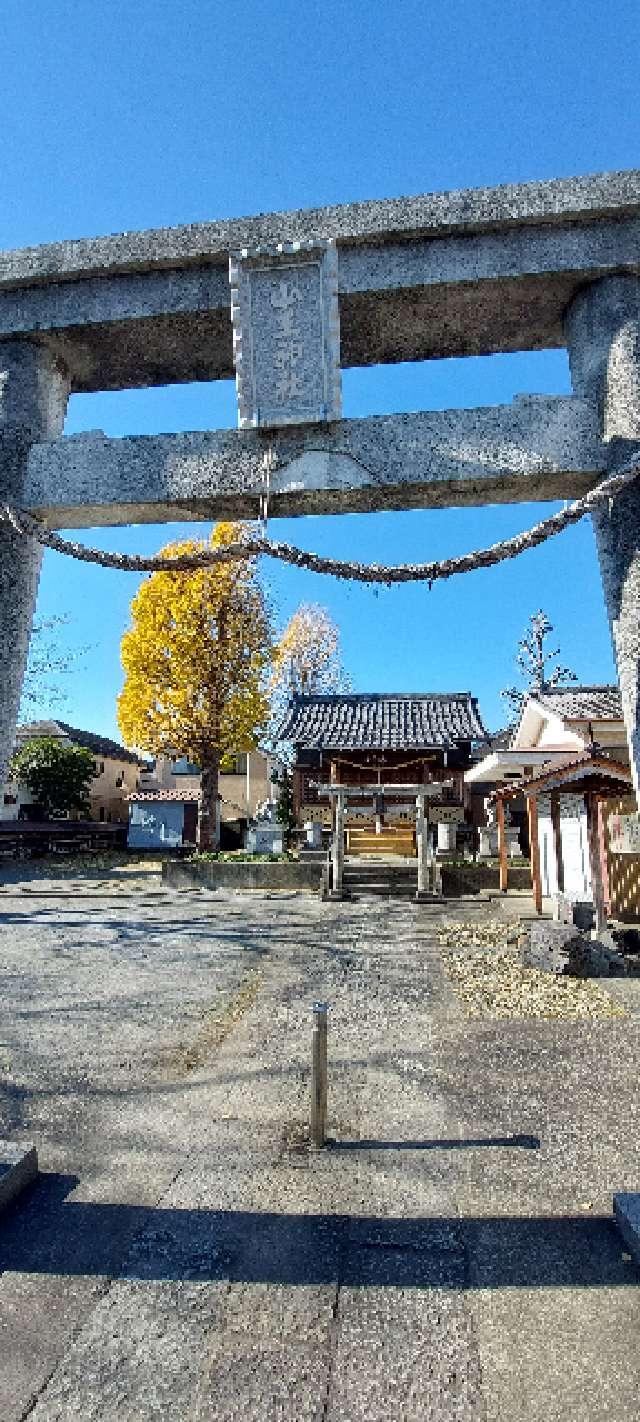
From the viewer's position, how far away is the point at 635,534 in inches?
143

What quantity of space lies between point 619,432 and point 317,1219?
13.8 feet

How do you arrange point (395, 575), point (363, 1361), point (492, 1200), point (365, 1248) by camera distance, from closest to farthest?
point (363, 1361) → point (365, 1248) → point (492, 1200) → point (395, 575)

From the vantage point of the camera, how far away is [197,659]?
2452cm

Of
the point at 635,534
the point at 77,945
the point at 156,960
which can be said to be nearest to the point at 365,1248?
the point at 635,534

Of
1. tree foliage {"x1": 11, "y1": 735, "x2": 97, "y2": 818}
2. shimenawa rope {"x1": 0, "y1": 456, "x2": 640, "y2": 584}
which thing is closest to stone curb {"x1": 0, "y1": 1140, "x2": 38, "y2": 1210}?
shimenawa rope {"x1": 0, "y1": 456, "x2": 640, "y2": 584}

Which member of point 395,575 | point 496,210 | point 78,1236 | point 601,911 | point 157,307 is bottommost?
point 78,1236

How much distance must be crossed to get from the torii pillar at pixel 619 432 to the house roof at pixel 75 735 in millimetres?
41432

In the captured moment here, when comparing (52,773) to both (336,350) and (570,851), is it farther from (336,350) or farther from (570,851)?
(336,350)

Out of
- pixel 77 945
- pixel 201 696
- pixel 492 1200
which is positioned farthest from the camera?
pixel 201 696

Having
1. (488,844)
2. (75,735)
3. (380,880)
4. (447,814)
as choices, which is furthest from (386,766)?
(75,735)

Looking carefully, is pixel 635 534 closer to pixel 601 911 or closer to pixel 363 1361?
pixel 363 1361

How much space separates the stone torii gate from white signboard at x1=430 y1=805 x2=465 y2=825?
69.1 ft

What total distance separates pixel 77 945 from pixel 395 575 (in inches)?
370

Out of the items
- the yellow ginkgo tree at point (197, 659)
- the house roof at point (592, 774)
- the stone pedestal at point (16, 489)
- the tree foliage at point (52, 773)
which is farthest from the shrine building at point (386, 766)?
the stone pedestal at point (16, 489)
